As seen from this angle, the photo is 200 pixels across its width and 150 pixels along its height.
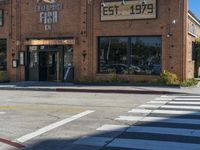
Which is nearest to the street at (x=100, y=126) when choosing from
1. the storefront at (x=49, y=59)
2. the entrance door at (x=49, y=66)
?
the storefront at (x=49, y=59)

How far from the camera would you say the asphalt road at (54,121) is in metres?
9.35

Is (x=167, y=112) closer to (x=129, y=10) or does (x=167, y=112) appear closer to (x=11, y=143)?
(x=11, y=143)

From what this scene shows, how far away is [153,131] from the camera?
10414 millimetres

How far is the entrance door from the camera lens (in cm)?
2952

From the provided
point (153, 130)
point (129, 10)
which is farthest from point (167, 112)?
point (129, 10)

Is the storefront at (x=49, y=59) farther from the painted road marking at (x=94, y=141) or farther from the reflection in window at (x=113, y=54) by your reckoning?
the painted road marking at (x=94, y=141)

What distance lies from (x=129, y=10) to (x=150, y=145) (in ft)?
61.2

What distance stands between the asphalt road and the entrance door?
11.5m

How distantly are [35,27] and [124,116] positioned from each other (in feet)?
58.8

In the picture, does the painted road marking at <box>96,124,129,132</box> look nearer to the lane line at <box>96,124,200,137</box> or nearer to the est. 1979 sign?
the lane line at <box>96,124,200,137</box>

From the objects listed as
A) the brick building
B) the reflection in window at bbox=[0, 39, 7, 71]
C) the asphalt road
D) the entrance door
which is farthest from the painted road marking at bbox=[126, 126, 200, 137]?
the reflection in window at bbox=[0, 39, 7, 71]

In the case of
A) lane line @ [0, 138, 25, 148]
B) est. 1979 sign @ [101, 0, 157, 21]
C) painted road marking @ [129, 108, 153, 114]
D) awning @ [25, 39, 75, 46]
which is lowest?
lane line @ [0, 138, 25, 148]

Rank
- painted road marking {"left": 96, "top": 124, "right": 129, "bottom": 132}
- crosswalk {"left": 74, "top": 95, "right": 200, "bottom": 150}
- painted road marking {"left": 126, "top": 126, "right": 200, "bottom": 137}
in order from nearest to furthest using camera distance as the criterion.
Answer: crosswalk {"left": 74, "top": 95, "right": 200, "bottom": 150} → painted road marking {"left": 126, "top": 126, "right": 200, "bottom": 137} → painted road marking {"left": 96, "top": 124, "right": 129, "bottom": 132}

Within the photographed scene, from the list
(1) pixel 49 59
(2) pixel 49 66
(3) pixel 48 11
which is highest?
(3) pixel 48 11
